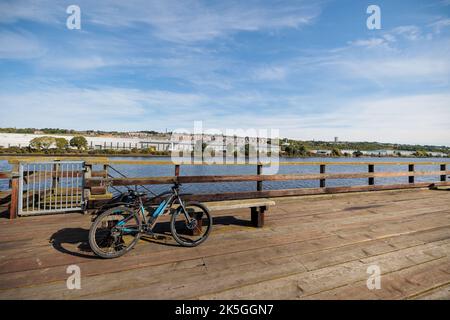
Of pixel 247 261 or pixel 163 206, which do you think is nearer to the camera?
pixel 247 261

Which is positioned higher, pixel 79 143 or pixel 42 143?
pixel 79 143

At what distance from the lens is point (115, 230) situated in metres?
3.50

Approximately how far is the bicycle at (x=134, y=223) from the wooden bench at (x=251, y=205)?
326 millimetres

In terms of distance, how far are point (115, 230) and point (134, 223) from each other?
0.39m

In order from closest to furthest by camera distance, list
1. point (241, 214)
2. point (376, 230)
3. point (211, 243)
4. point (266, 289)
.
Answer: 1. point (266, 289)
2. point (211, 243)
3. point (376, 230)
4. point (241, 214)

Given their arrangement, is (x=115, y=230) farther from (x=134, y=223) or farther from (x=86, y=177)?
(x=86, y=177)

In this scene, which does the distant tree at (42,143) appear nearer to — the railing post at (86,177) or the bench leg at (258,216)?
the railing post at (86,177)

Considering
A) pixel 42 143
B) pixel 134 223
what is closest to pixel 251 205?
pixel 134 223

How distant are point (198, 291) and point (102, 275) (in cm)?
127

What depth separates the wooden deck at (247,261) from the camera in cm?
265

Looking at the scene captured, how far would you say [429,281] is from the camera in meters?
2.91
